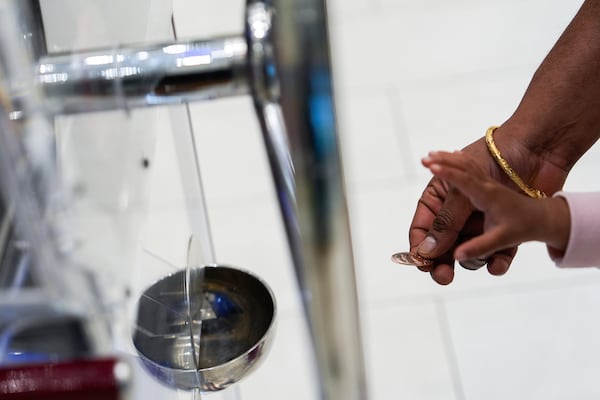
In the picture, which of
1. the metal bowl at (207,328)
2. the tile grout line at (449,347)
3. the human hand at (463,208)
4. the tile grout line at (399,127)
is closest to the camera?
the metal bowl at (207,328)

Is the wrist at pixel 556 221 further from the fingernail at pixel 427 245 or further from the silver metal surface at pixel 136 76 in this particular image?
the silver metal surface at pixel 136 76

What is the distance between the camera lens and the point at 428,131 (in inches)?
55.7

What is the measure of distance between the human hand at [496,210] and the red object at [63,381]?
0.99ft

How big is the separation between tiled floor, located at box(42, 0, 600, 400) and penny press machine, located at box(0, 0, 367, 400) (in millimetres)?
290

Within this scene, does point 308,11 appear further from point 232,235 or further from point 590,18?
point 232,235

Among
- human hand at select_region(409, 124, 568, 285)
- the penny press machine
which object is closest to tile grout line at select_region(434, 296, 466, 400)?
human hand at select_region(409, 124, 568, 285)

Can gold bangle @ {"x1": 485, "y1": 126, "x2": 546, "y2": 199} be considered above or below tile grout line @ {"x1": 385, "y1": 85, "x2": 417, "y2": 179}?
above

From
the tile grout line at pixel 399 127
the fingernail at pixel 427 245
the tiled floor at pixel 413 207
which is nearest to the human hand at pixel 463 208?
the fingernail at pixel 427 245

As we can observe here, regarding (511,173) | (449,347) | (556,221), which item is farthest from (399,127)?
(556,221)

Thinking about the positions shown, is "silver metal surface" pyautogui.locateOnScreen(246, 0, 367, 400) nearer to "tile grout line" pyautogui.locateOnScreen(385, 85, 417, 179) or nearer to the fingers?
the fingers

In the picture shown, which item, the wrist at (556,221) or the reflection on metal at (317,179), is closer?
the reflection on metal at (317,179)

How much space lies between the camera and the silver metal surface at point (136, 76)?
0.99ft

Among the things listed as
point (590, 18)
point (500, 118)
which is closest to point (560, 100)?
point (590, 18)

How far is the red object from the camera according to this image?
260 millimetres
